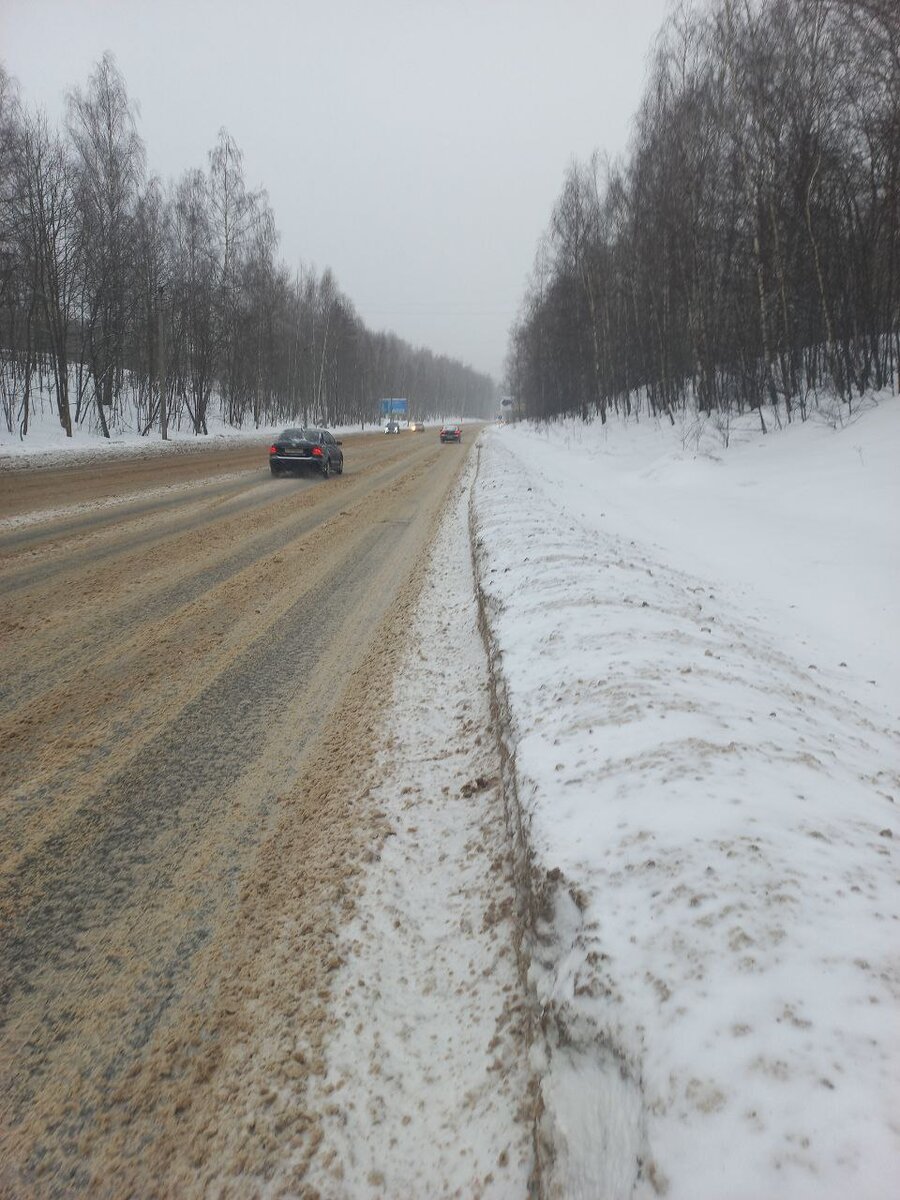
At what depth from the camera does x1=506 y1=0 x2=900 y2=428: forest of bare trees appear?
13.2 metres

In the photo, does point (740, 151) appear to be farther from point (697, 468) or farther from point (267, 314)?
point (267, 314)

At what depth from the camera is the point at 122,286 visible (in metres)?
28.9

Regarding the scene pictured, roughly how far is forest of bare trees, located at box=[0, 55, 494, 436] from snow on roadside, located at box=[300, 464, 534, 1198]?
27.3 m

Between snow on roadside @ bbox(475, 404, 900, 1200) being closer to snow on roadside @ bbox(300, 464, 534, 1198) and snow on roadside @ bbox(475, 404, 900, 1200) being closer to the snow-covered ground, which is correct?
the snow-covered ground

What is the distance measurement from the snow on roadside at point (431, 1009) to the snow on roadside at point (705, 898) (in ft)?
0.78

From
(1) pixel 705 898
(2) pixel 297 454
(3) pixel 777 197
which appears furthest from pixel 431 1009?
(3) pixel 777 197

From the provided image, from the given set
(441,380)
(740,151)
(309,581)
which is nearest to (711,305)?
(740,151)

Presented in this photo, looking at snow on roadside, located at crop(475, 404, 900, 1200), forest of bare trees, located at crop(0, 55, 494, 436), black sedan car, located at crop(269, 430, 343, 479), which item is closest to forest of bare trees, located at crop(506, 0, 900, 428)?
black sedan car, located at crop(269, 430, 343, 479)

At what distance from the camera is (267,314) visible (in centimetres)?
4438

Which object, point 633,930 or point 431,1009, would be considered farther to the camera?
point 431,1009

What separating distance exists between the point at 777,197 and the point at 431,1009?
19.2 m

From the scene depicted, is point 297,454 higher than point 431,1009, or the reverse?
point 297,454

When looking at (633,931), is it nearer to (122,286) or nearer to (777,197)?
(777,197)

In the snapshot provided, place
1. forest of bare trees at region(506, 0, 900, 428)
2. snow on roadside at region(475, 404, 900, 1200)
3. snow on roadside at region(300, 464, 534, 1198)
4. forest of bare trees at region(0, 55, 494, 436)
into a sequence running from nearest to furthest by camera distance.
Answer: snow on roadside at region(475, 404, 900, 1200) → snow on roadside at region(300, 464, 534, 1198) → forest of bare trees at region(506, 0, 900, 428) → forest of bare trees at region(0, 55, 494, 436)
